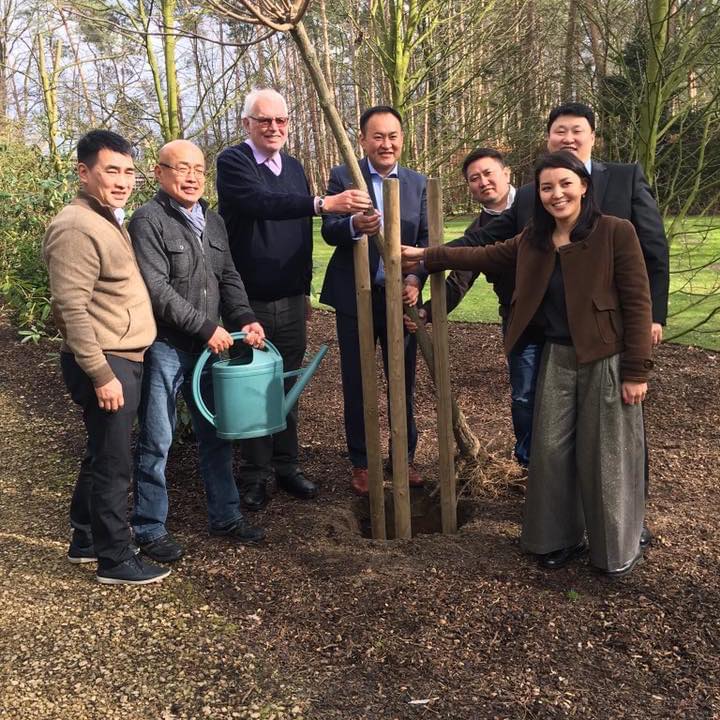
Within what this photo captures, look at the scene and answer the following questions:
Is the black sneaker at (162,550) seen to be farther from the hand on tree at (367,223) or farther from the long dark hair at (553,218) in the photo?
the long dark hair at (553,218)

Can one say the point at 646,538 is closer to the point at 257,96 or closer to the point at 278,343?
the point at 278,343

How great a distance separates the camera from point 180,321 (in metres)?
3.06

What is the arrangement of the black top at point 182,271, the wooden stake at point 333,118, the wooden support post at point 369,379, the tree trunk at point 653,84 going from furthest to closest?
the tree trunk at point 653,84, the wooden support post at point 369,379, the black top at point 182,271, the wooden stake at point 333,118

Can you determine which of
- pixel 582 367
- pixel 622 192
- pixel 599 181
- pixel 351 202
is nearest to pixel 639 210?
pixel 622 192

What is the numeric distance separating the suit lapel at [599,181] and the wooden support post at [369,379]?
1.06 metres

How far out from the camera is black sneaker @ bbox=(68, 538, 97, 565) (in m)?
3.29

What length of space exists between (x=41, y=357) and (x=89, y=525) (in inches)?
182

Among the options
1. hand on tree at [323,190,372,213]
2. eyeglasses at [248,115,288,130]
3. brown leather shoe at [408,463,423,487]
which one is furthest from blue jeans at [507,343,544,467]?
eyeglasses at [248,115,288,130]

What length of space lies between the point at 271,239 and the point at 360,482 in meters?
1.46

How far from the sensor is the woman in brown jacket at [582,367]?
2.80 meters

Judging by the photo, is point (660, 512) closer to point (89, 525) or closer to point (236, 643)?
point (236, 643)

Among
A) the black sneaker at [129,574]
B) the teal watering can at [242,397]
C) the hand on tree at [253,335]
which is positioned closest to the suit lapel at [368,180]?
the hand on tree at [253,335]

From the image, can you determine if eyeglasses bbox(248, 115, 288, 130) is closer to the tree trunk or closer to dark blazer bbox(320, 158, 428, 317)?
dark blazer bbox(320, 158, 428, 317)

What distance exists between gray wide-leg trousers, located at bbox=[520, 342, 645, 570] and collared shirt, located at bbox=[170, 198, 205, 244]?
5.41ft
